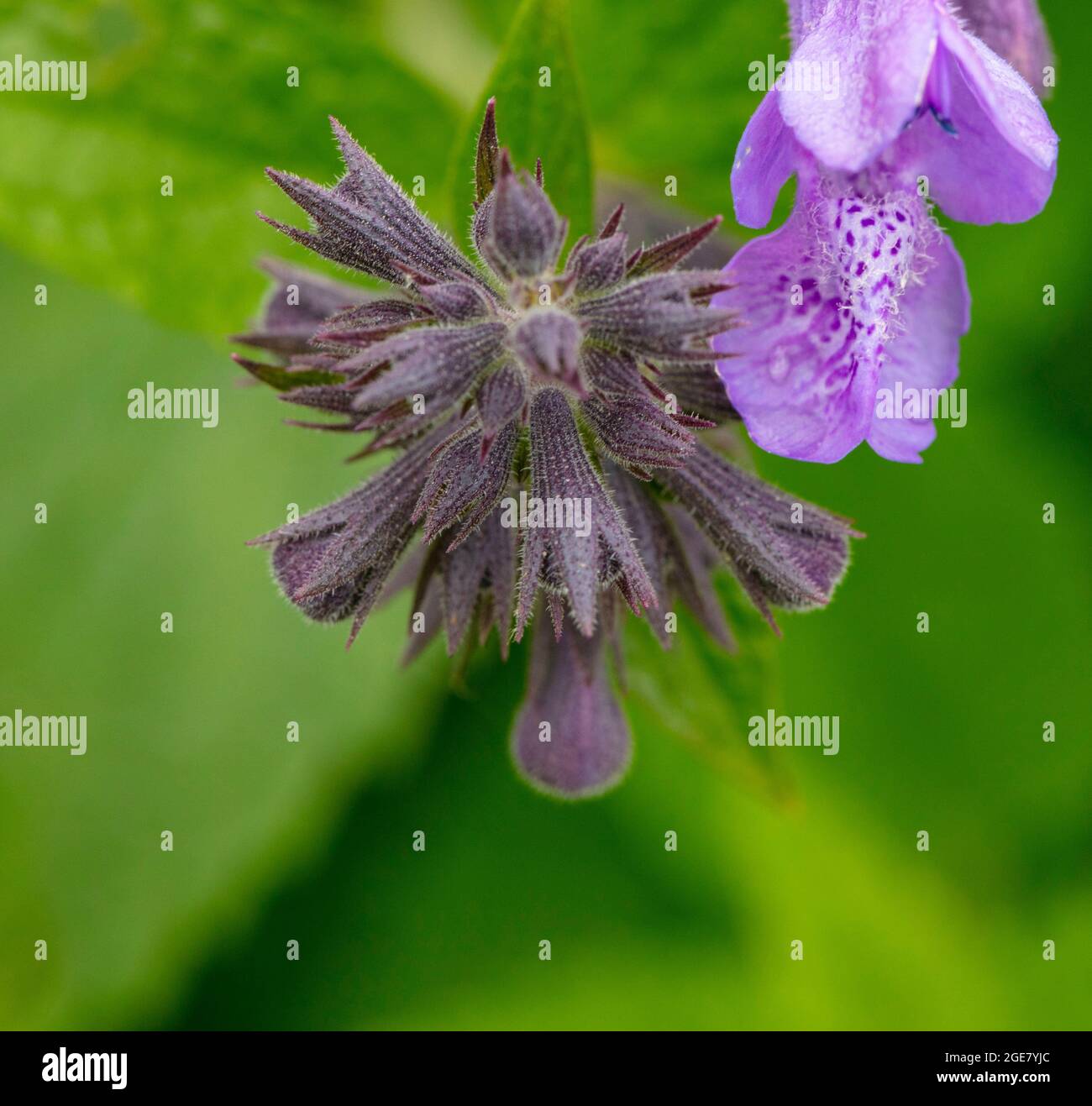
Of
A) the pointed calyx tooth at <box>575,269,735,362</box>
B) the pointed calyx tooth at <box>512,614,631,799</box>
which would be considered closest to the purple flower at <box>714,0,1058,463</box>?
the pointed calyx tooth at <box>575,269,735,362</box>

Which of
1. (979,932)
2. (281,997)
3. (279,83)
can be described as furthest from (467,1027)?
(279,83)

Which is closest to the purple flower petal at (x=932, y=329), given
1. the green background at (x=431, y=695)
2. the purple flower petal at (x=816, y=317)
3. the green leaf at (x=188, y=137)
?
the purple flower petal at (x=816, y=317)

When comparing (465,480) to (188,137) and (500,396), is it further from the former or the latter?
(188,137)

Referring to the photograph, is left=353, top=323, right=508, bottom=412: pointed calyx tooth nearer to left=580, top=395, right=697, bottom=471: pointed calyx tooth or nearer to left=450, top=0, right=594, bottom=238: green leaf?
left=580, top=395, right=697, bottom=471: pointed calyx tooth

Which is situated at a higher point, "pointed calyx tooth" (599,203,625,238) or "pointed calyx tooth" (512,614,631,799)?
"pointed calyx tooth" (599,203,625,238)

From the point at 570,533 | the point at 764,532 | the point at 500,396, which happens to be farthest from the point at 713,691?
the point at 500,396

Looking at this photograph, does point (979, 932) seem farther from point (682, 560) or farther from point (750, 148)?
point (750, 148)
